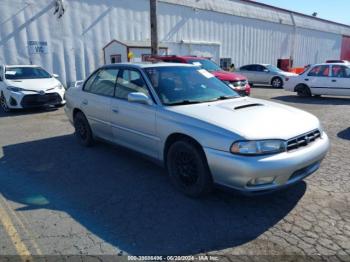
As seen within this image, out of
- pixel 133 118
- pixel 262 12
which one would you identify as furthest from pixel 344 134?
pixel 262 12

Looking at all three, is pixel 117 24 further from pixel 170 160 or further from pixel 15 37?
pixel 170 160

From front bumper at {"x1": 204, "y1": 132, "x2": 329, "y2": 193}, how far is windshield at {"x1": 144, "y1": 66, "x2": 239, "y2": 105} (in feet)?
3.40

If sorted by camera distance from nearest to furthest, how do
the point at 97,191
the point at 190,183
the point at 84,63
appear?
the point at 190,183 < the point at 97,191 < the point at 84,63

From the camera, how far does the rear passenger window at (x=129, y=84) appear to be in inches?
165

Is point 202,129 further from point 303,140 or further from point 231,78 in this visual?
point 231,78

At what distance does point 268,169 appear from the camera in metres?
2.89

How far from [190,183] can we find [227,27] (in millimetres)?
19340

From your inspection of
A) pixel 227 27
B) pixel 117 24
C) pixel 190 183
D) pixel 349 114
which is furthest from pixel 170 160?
pixel 227 27

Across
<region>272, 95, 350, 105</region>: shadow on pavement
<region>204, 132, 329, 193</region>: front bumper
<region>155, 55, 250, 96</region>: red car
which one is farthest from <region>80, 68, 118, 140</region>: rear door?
<region>272, 95, 350, 105</region>: shadow on pavement

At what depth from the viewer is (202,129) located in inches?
127

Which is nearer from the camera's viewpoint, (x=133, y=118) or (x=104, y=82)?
(x=133, y=118)

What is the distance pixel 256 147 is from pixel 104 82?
10.0 ft

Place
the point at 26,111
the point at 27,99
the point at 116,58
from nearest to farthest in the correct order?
1. the point at 27,99
2. the point at 26,111
3. the point at 116,58

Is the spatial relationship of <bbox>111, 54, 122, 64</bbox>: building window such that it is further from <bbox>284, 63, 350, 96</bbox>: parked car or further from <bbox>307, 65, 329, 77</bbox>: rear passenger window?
<bbox>307, 65, 329, 77</bbox>: rear passenger window
